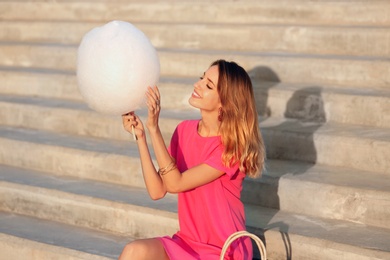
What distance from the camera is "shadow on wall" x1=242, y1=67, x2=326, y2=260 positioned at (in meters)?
5.12

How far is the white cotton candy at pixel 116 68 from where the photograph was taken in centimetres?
373

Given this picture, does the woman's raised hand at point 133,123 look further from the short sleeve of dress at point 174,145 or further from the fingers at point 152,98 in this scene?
the short sleeve of dress at point 174,145

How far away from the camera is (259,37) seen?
6797 mm

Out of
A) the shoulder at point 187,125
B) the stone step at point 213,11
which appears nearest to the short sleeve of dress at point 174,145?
the shoulder at point 187,125

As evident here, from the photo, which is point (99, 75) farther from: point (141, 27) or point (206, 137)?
point (141, 27)

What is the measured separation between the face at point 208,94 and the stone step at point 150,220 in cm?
92

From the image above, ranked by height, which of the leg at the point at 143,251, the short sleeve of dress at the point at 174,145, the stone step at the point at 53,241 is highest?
the short sleeve of dress at the point at 174,145

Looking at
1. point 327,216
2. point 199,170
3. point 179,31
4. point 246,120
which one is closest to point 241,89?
point 246,120

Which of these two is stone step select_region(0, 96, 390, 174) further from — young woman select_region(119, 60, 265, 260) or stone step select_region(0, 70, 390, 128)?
young woman select_region(119, 60, 265, 260)

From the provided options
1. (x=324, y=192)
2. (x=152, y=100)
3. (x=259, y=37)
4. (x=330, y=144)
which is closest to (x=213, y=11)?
(x=259, y=37)

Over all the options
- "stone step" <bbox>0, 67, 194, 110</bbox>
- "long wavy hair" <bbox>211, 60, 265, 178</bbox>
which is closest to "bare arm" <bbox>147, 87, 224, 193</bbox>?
"long wavy hair" <bbox>211, 60, 265, 178</bbox>

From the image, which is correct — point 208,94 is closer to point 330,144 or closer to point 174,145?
point 174,145

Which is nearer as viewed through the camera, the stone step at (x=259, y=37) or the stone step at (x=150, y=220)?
the stone step at (x=150, y=220)

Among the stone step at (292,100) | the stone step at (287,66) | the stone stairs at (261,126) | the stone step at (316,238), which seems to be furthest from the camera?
the stone step at (287,66)
